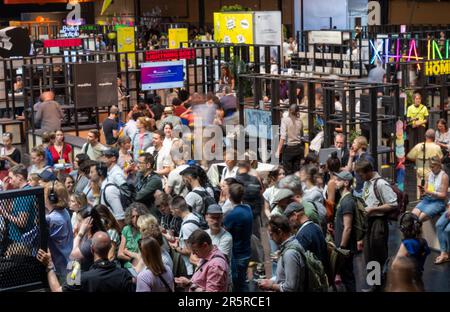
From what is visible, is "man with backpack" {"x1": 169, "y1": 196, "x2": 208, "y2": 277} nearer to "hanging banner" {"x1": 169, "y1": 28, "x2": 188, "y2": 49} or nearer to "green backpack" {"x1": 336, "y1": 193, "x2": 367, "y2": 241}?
"green backpack" {"x1": 336, "y1": 193, "x2": 367, "y2": 241}

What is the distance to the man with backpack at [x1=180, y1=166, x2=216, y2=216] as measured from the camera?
8336mm

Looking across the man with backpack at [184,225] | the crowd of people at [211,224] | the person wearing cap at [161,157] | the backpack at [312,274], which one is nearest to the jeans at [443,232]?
the crowd of people at [211,224]

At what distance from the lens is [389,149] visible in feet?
43.1

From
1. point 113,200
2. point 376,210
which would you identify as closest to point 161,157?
point 113,200

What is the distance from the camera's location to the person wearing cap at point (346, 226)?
799cm

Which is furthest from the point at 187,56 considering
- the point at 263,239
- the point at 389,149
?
the point at 263,239

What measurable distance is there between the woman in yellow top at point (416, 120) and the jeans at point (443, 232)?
20.1 feet

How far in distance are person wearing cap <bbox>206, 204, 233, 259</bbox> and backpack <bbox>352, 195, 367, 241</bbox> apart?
1.60 meters

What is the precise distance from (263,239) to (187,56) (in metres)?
10.1

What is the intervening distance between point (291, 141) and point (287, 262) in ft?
24.9

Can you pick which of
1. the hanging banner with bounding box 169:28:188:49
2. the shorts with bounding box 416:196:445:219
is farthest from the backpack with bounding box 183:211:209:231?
the hanging banner with bounding box 169:28:188:49

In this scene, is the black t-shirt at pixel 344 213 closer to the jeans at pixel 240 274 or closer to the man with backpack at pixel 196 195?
the jeans at pixel 240 274

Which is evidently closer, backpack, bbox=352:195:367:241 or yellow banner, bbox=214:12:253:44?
backpack, bbox=352:195:367:241

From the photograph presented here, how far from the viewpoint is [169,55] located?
2042 centimetres
